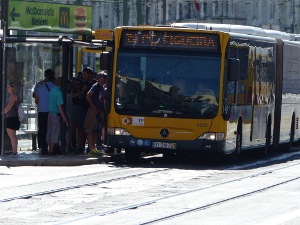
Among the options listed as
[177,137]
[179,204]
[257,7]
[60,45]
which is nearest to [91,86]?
[60,45]

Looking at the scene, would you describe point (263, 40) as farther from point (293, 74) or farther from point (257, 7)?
point (257, 7)

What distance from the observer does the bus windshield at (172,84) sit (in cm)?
1830

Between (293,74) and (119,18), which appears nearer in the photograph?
(293,74)

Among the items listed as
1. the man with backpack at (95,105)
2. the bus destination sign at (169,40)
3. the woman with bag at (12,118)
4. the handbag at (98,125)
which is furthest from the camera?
the handbag at (98,125)

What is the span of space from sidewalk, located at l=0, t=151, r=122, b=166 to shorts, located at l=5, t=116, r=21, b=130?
0.53m

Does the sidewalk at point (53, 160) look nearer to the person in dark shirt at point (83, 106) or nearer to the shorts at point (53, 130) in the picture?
the shorts at point (53, 130)

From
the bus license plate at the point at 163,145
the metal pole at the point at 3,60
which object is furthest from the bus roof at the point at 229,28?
the metal pole at the point at 3,60

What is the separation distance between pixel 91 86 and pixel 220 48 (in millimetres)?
2929

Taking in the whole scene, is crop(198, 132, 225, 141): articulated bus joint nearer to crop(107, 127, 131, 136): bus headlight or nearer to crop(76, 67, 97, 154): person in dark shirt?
crop(107, 127, 131, 136): bus headlight

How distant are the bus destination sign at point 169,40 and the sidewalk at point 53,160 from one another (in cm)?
212

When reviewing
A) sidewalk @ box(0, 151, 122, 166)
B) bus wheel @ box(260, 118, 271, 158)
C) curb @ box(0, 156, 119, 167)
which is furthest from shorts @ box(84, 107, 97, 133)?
bus wheel @ box(260, 118, 271, 158)

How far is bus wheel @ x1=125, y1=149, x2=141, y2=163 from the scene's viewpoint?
1925 cm

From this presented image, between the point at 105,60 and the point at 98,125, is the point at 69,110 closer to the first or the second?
the point at 98,125

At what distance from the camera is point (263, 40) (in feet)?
70.5
